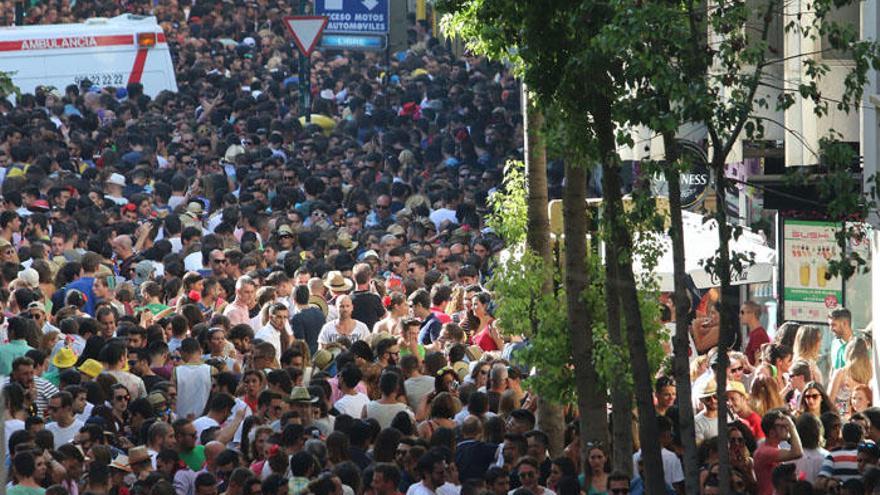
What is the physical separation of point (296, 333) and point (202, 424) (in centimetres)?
421

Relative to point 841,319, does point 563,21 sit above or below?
above

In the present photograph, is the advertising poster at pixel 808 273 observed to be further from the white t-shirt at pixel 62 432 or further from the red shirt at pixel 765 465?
the white t-shirt at pixel 62 432

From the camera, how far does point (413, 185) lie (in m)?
29.8

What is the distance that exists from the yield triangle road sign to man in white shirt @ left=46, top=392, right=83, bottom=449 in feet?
56.4

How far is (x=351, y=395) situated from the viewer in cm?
1563

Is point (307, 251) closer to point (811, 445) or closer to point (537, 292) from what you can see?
point (537, 292)

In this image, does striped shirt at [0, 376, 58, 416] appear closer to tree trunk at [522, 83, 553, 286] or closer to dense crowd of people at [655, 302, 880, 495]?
tree trunk at [522, 83, 553, 286]

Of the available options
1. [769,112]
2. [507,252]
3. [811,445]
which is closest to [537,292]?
[507,252]

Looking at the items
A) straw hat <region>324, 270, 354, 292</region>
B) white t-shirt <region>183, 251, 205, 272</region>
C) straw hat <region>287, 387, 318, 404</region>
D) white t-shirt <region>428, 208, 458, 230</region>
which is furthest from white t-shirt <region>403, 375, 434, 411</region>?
white t-shirt <region>428, 208, 458, 230</region>

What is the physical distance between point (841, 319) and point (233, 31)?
26818 millimetres

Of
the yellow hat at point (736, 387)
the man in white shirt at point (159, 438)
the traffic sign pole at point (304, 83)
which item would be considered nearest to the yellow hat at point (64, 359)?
the man in white shirt at point (159, 438)

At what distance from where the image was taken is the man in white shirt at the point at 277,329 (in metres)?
17.8

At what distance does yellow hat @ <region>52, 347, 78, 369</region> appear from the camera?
16141mm

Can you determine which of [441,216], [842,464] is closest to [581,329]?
[842,464]
